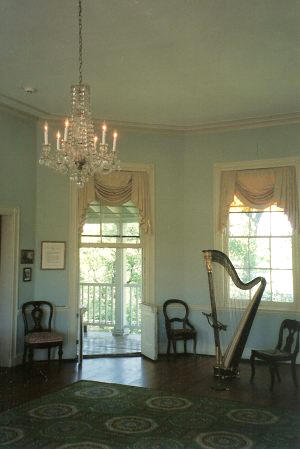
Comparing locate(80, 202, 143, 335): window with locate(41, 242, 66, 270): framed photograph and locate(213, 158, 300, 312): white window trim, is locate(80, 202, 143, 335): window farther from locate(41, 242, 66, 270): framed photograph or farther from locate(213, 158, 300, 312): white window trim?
Answer: locate(213, 158, 300, 312): white window trim

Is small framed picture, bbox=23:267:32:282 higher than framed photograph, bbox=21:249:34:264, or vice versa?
framed photograph, bbox=21:249:34:264

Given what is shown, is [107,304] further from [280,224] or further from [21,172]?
[280,224]

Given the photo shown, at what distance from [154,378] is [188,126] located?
3.72 metres

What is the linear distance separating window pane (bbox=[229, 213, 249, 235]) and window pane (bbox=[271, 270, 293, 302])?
0.75 metres

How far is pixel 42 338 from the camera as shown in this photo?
6020mm

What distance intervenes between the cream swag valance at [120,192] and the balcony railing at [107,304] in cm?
212

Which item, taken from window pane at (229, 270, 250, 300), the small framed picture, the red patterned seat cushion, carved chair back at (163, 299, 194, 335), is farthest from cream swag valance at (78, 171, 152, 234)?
the red patterned seat cushion

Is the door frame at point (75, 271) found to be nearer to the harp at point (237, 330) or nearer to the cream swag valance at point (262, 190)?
the cream swag valance at point (262, 190)

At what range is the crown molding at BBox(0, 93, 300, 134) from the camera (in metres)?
6.49

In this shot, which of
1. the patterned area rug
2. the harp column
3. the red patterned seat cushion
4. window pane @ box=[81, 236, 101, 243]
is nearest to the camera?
the patterned area rug

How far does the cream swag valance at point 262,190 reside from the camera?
6641mm

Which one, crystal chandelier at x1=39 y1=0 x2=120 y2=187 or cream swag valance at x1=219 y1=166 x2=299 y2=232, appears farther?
cream swag valance at x1=219 y1=166 x2=299 y2=232

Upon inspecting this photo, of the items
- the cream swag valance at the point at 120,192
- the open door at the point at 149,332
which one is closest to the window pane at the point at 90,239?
the cream swag valance at the point at 120,192

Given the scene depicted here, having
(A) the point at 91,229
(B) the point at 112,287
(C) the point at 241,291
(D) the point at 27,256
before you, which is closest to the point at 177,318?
(C) the point at 241,291
